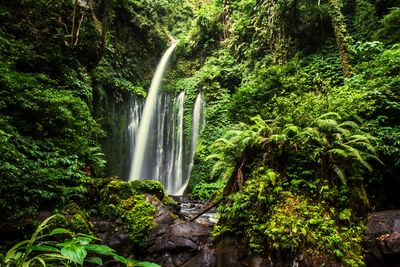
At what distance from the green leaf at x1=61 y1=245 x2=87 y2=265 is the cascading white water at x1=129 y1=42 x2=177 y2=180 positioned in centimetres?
1660

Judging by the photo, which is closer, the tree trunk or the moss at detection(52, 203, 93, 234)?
the moss at detection(52, 203, 93, 234)

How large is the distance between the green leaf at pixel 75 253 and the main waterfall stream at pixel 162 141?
51.2 feet

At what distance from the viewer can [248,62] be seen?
1666cm

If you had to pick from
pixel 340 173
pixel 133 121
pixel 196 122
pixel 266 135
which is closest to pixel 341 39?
pixel 266 135

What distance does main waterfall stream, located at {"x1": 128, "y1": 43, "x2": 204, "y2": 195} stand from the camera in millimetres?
17719

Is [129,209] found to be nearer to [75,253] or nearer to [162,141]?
[75,253]

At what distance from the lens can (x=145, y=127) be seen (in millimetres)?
18922

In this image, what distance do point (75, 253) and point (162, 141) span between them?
58.7 feet

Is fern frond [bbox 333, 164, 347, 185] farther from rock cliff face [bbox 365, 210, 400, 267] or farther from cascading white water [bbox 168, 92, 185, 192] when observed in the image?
cascading white water [bbox 168, 92, 185, 192]

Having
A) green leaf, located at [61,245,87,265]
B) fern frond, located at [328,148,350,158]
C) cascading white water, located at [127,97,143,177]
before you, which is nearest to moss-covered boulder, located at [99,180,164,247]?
fern frond, located at [328,148,350,158]

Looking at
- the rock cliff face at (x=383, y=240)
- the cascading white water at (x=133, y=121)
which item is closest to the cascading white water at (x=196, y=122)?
the cascading white water at (x=133, y=121)

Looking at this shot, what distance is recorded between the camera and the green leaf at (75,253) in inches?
46.7

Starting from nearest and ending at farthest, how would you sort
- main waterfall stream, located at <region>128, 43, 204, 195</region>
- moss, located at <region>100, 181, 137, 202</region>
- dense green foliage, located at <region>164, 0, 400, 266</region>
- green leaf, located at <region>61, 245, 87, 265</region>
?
green leaf, located at <region>61, 245, 87, 265</region> < dense green foliage, located at <region>164, 0, 400, 266</region> < moss, located at <region>100, 181, 137, 202</region> < main waterfall stream, located at <region>128, 43, 204, 195</region>

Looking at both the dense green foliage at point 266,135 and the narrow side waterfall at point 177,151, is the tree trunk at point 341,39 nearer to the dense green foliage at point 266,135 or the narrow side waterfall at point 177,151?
the dense green foliage at point 266,135
